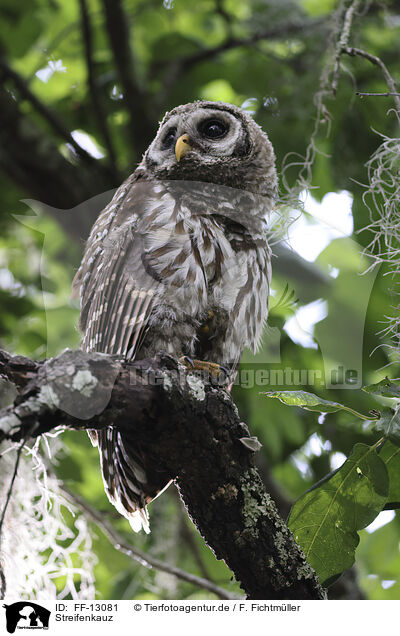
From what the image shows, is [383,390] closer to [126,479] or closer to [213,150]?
[126,479]

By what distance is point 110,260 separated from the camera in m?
1.82

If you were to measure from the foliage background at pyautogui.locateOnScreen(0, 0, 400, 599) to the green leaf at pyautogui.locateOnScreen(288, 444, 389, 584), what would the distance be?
78cm

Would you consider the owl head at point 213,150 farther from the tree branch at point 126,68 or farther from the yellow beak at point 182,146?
the tree branch at point 126,68

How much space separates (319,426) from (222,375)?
40.2 inches

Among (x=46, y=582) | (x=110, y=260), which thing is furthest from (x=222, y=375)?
(x=46, y=582)

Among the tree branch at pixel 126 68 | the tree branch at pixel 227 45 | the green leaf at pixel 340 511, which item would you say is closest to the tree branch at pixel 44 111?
the tree branch at pixel 126 68

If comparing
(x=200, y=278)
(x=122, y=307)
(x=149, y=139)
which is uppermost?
(x=149, y=139)

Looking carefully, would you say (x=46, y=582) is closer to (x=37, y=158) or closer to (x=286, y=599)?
(x=286, y=599)

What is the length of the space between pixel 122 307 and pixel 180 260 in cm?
20

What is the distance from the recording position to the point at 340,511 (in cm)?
135

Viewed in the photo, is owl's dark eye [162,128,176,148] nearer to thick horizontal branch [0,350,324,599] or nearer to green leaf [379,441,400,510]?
thick horizontal branch [0,350,324,599]

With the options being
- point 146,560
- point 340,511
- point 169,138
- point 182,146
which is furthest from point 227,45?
point 340,511
